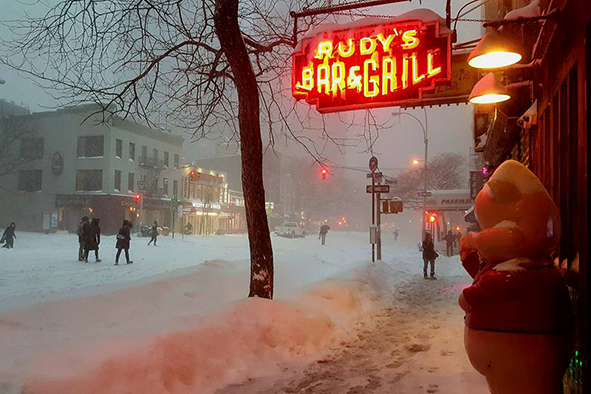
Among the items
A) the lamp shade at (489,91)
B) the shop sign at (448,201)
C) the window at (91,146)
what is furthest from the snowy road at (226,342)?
the window at (91,146)

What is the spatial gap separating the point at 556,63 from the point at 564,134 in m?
0.97

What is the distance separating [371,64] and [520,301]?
515 centimetres

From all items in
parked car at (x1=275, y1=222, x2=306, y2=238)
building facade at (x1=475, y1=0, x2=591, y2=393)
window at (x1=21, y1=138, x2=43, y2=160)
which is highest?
window at (x1=21, y1=138, x2=43, y2=160)

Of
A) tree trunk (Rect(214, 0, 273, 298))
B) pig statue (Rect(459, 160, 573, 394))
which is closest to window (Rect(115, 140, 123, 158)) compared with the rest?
tree trunk (Rect(214, 0, 273, 298))

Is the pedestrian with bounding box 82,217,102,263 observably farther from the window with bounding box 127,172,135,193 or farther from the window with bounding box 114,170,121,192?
the window with bounding box 127,172,135,193

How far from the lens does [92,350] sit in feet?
15.6

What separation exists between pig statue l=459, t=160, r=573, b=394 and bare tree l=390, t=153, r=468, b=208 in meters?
47.8

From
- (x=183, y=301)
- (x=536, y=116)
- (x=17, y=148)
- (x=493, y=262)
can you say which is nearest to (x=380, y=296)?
(x=183, y=301)

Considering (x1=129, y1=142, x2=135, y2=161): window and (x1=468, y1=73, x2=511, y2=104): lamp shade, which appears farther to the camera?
(x1=129, y1=142, x2=135, y2=161): window

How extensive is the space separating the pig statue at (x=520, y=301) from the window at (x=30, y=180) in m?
55.6

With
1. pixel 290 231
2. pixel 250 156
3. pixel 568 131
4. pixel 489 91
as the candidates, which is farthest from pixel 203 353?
pixel 290 231

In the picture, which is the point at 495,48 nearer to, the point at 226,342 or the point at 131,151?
the point at 226,342

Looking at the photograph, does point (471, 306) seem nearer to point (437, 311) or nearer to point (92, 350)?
point (92, 350)

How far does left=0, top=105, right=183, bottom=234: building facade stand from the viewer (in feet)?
155
